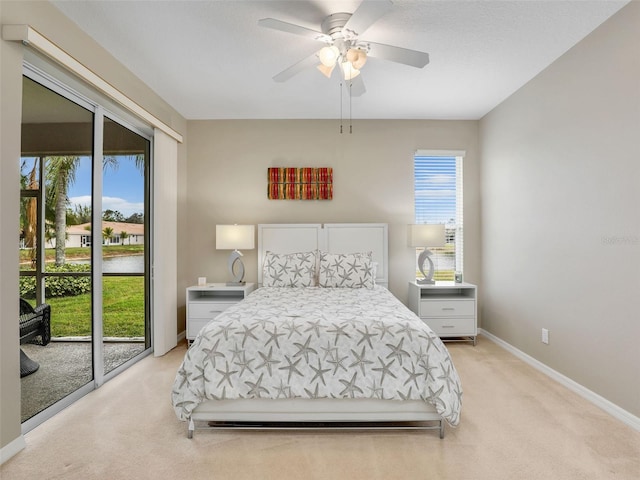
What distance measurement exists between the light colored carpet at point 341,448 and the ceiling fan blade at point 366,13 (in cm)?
235

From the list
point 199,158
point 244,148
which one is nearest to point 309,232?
point 244,148

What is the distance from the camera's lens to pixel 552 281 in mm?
3107

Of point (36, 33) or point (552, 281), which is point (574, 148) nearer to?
point (552, 281)

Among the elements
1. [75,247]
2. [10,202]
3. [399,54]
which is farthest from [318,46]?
[75,247]

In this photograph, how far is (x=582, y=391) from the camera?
2.71 metres

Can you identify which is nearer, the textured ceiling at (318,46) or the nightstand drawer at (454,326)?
the textured ceiling at (318,46)

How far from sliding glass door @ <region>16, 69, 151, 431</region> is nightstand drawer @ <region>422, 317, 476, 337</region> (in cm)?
313

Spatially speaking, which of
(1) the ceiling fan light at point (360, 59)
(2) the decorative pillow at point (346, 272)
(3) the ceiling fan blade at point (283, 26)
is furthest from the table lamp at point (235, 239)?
(3) the ceiling fan blade at point (283, 26)

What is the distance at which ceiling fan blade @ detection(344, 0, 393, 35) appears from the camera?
1.81 m

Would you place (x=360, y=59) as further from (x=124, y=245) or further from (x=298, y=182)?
(x=124, y=245)

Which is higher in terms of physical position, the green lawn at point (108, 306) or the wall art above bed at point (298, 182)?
the wall art above bed at point (298, 182)

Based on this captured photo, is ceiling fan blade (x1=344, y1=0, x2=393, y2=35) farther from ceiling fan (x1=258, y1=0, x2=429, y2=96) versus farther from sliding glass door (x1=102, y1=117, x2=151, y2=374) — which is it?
sliding glass door (x1=102, y1=117, x2=151, y2=374)

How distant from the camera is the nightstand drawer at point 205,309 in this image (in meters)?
3.92

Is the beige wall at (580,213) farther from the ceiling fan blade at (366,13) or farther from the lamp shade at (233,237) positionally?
the lamp shade at (233,237)
